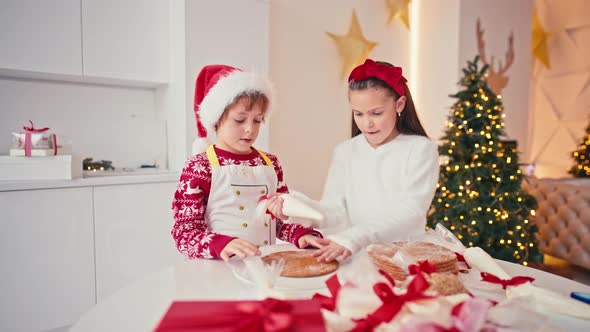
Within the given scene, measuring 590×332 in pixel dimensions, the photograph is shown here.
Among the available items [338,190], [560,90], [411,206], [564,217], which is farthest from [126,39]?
[560,90]

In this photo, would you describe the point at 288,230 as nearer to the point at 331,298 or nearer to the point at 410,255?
the point at 410,255

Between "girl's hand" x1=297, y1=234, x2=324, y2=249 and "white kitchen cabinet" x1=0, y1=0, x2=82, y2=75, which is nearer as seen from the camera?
"girl's hand" x1=297, y1=234, x2=324, y2=249

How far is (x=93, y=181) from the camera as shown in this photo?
8.36 ft

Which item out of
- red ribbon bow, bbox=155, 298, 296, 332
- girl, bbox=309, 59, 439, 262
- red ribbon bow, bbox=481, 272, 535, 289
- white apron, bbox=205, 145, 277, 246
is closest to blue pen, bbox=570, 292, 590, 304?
red ribbon bow, bbox=481, 272, 535, 289

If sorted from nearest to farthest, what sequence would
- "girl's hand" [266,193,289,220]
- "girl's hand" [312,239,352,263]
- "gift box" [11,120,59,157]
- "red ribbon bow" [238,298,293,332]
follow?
"red ribbon bow" [238,298,293,332] < "girl's hand" [312,239,352,263] < "girl's hand" [266,193,289,220] < "gift box" [11,120,59,157]

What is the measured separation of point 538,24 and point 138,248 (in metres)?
5.60

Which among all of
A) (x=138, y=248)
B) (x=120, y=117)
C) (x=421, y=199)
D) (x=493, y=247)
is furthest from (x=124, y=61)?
(x=493, y=247)

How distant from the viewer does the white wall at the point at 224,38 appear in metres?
2.97

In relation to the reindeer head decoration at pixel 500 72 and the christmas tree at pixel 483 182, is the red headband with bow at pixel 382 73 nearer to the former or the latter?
the christmas tree at pixel 483 182

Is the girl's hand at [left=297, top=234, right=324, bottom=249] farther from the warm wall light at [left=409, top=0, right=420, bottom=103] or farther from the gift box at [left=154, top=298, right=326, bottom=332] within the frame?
the warm wall light at [left=409, top=0, right=420, bottom=103]

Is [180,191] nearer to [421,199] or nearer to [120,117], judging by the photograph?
[421,199]

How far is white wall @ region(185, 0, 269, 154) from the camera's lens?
297cm

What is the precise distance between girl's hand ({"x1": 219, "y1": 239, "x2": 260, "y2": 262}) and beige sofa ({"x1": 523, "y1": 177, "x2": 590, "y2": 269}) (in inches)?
133

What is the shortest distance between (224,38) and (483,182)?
2.40 m
